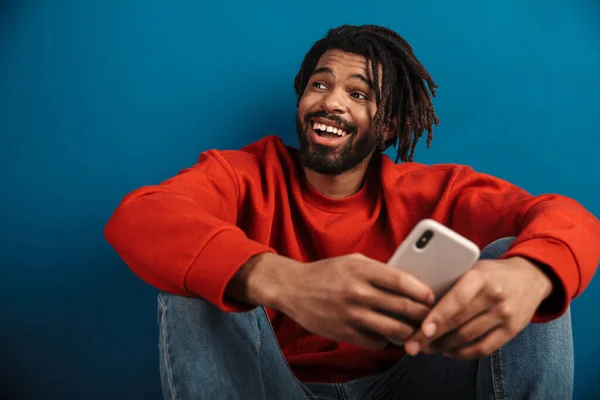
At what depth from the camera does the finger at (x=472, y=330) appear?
0.78 m

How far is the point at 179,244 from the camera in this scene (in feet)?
2.73

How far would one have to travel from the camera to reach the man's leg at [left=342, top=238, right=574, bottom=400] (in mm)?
Result: 951

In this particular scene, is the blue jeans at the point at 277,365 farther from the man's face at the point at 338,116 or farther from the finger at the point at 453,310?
the man's face at the point at 338,116

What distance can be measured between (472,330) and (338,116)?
2.32 feet

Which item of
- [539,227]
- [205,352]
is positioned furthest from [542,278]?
[205,352]

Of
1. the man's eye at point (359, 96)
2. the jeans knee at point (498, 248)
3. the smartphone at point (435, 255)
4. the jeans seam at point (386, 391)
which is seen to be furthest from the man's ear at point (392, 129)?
the smartphone at point (435, 255)

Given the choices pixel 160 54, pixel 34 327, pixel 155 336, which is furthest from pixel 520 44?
pixel 34 327

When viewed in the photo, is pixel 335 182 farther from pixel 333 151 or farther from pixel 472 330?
pixel 472 330

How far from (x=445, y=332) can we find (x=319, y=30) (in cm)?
103

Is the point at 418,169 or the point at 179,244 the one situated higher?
the point at 418,169

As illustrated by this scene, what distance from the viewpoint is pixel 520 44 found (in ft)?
5.03

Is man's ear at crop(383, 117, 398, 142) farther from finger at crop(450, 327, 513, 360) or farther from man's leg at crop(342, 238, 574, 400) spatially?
finger at crop(450, 327, 513, 360)

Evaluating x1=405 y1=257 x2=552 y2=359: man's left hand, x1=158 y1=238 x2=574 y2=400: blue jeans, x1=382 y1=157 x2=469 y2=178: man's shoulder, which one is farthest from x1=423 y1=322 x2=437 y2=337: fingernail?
x1=382 y1=157 x2=469 y2=178: man's shoulder

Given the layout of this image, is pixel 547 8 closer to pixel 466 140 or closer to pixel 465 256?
A: pixel 466 140
